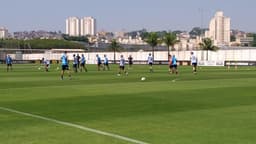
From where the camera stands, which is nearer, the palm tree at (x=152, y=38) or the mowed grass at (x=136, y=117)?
the mowed grass at (x=136, y=117)

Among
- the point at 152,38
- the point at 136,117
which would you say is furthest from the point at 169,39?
the point at 136,117

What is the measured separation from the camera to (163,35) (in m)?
144

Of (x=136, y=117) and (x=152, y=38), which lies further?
(x=152, y=38)

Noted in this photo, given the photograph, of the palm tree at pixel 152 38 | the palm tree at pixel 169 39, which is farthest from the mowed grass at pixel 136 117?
the palm tree at pixel 152 38

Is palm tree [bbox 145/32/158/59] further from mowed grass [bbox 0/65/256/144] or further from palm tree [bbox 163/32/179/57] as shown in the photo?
mowed grass [bbox 0/65/256/144]

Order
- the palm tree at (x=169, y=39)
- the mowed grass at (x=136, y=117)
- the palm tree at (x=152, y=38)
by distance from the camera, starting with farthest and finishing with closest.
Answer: the palm tree at (x=152, y=38) → the palm tree at (x=169, y=39) → the mowed grass at (x=136, y=117)

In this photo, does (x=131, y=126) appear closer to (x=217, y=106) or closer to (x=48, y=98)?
(x=217, y=106)

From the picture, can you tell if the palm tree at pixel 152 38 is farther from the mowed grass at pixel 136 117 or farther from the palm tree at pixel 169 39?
the mowed grass at pixel 136 117

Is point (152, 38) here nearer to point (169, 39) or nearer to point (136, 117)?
point (169, 39)

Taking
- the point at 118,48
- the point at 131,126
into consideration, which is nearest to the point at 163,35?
the point at 118,48

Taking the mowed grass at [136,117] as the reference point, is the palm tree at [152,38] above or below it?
above

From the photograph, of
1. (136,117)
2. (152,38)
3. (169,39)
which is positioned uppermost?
(152,38)

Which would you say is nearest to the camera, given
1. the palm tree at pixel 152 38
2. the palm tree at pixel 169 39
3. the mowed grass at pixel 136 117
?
the mowed grass at pixel 136 117

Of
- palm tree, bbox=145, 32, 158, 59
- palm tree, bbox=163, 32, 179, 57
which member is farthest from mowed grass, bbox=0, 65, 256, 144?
palm tree, bbox=145, 32, 158, 59
